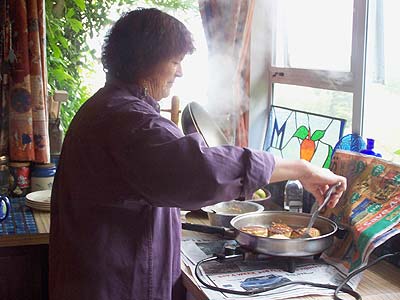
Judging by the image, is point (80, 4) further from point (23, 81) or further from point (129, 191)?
point (129, 191)

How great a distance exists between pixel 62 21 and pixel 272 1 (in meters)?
1.05

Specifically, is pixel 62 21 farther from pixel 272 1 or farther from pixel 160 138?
pixel 160 138

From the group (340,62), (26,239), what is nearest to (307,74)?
(340,62)

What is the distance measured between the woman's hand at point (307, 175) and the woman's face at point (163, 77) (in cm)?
32

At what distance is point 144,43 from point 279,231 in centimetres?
65

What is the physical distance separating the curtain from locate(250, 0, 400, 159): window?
14 cm

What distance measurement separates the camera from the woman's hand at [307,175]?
48.3 inches

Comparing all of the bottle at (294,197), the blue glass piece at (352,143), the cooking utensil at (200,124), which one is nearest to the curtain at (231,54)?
the cooking utensil at (200,124)

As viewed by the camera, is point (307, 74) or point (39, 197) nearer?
point (39, 197)

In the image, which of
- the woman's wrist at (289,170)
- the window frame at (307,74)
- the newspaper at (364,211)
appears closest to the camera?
the woman's wrist at (289,170)

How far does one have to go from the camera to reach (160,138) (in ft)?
3.66

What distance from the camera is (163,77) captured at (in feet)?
4.30

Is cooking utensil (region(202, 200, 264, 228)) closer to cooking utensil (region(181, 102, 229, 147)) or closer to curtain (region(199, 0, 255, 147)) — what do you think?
cooking utensil (region(181, 102, 229, 147))

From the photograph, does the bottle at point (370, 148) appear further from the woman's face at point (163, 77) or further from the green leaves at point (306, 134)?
the woman's face at point (163, 77)
